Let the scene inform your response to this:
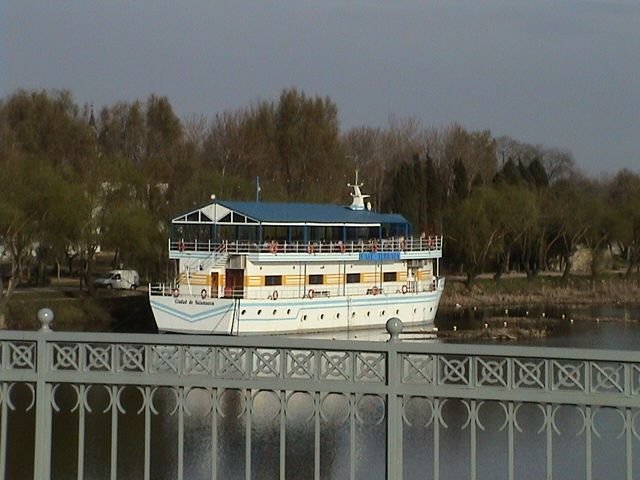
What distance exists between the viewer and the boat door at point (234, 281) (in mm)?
29281

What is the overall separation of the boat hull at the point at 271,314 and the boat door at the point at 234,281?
617 millimetres

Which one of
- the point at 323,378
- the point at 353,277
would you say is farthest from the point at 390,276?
the point at 323,378

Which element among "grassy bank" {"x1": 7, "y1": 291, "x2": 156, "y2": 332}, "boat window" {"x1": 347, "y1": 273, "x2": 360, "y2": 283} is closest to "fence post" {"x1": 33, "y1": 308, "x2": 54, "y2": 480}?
"grassy bank" {"x1": 7, "y1": 291, "x2": 156, "y2": 332}

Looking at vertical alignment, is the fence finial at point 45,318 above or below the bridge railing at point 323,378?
above

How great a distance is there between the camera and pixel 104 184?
3422cm

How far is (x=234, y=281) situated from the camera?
29656 mm

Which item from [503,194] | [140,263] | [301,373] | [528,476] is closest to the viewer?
[301,373]

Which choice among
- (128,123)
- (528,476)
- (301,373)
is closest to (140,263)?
(128,123)

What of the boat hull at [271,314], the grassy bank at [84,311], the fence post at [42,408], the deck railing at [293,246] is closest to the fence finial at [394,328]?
the fence post at [42,408]

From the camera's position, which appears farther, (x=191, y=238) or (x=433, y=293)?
(x=433, y=293)

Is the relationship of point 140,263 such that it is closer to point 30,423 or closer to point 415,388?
point 30,423

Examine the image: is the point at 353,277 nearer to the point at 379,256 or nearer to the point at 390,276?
the point at 379,256

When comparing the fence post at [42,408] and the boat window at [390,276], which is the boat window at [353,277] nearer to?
the boat window at [390,276]

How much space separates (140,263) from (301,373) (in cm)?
3001
